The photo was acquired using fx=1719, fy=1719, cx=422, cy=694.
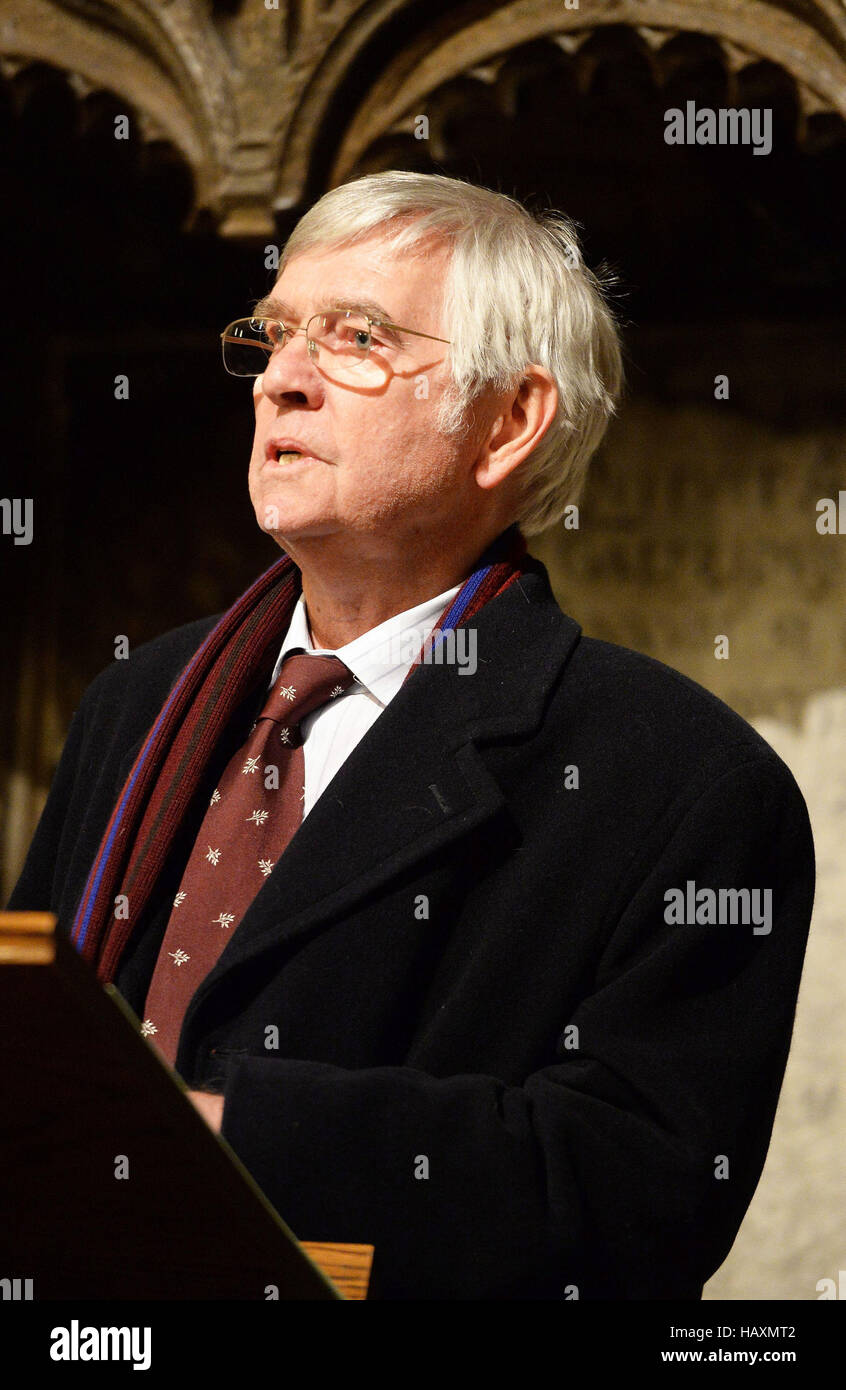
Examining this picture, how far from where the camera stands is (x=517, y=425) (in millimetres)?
2301

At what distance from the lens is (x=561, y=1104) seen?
5.77 ft

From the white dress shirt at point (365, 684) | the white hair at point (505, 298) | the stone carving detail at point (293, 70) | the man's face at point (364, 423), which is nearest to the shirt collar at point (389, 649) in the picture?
the white dress shirt at point (365, 684)

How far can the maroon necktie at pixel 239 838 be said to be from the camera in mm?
1997

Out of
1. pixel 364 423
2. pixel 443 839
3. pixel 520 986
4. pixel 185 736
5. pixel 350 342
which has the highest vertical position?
pixel 350 342

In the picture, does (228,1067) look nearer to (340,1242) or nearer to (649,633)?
(340,1242)

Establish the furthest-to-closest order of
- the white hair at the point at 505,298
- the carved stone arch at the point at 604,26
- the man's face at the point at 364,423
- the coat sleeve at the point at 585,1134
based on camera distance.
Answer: the carved stone arch at the point at 604,26
the white hair at the point at 505,298
the man's face at the point at 364,423
the coat sleeve at the point at 585,1134

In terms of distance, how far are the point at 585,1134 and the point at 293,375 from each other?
0.99m

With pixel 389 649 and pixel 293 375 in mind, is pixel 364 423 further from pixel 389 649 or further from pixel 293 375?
pixel 389 649

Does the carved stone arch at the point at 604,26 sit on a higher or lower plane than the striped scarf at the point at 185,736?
higher

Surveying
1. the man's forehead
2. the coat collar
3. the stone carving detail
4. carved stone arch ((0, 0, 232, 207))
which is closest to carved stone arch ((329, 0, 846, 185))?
the stone carving detail

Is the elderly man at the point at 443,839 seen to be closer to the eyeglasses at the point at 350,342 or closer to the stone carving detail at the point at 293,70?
the eyeglasses at the point at 350,342

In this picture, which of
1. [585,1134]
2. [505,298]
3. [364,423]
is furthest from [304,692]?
[585,1134]
